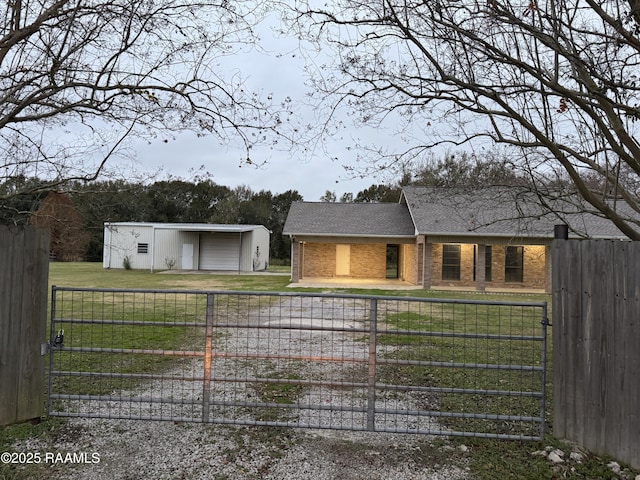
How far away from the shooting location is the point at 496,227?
18.5 m

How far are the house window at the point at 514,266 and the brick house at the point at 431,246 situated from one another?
0.14ft

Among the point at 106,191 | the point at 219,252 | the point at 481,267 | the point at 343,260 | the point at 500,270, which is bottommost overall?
the point at 500,270

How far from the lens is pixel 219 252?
2859 cm

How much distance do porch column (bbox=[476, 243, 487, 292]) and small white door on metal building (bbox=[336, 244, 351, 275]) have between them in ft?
21.5

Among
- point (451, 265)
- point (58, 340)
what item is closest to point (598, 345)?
point (58, 340)

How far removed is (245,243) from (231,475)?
25657mm

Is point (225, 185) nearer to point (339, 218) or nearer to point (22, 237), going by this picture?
point (339, 218)

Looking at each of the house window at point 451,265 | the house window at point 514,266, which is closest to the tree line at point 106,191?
the house window at point 451,265

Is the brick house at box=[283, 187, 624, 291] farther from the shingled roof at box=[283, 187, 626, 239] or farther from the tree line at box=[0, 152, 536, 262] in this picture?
the tree line at box=[0, 152, 536, 262]

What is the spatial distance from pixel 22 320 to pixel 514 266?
766 inches

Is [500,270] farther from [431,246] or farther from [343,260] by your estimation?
[343,260]

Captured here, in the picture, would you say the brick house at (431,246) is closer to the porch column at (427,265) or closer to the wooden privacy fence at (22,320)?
the porch column at (427,265)

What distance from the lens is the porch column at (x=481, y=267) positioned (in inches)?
735

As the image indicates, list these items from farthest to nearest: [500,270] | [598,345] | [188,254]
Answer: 1. [188,254]
2. [500,270]
3. [598,345]
